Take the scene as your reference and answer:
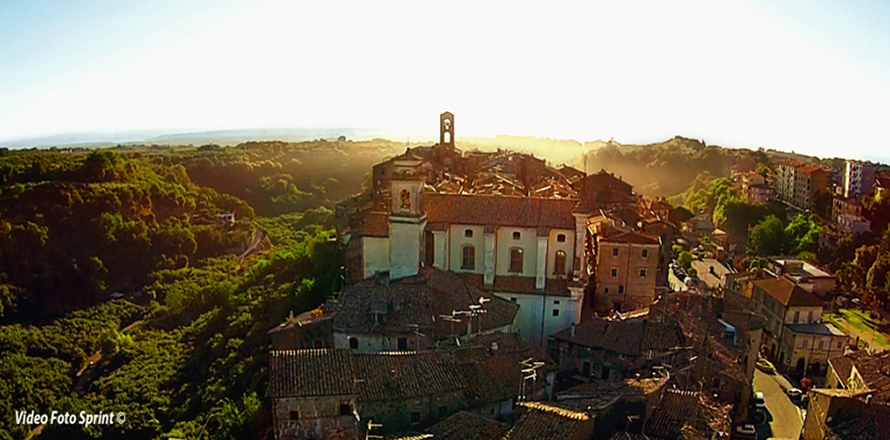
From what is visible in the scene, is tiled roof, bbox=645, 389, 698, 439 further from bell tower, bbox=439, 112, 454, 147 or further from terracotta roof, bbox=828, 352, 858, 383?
bell tower, bbox=439, 112, 454, 147

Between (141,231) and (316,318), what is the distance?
42.8m

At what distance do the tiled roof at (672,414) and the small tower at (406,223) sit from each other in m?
14.1

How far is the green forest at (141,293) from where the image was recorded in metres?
30.1

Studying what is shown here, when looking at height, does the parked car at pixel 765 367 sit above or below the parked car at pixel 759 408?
below

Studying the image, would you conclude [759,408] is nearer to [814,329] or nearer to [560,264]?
[560,264]

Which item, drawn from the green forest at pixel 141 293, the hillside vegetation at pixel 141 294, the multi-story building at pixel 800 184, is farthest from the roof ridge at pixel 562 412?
the multi-story building at pixel 800 184

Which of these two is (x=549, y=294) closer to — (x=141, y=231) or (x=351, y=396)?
(x=351, y=396)

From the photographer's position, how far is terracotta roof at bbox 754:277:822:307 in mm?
36000

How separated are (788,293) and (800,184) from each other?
46113mm

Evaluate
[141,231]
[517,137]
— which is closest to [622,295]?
[141,231]

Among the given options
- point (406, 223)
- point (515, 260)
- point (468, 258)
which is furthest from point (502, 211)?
point (406, 223)

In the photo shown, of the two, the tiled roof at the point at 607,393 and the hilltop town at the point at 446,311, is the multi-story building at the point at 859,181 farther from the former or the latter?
the tiled roof at the point at 607,393

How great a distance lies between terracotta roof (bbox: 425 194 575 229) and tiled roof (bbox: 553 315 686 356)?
5912 millimetres

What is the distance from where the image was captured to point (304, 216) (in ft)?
259
